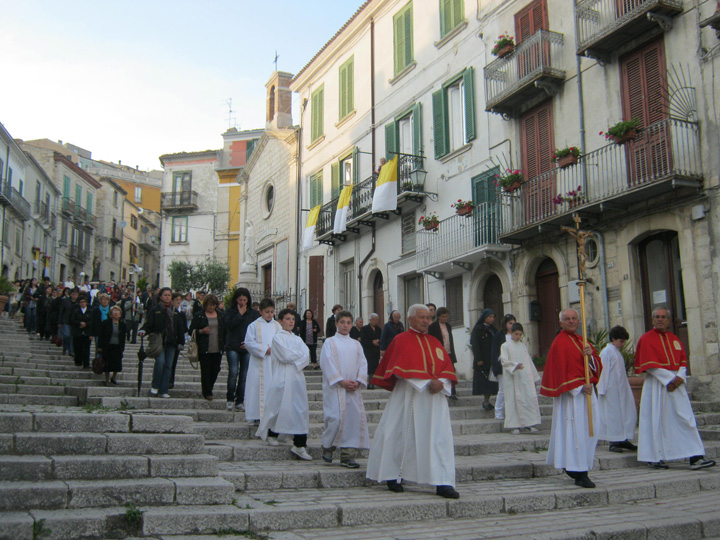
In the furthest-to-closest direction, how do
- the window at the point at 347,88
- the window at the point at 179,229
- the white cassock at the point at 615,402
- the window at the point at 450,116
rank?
the window at the point at 179,229 < the window at the point at 347,88 < the window at the point at 450,116 < the white cassock at the point at 615,402

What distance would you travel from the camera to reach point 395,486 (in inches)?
274

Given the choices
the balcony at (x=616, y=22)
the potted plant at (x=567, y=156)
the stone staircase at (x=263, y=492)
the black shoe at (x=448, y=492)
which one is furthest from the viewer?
the potted plant at (x=567, y=156)

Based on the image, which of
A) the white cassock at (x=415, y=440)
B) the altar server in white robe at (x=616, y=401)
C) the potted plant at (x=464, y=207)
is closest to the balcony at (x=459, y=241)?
the potted plant at (x=464, y=207)

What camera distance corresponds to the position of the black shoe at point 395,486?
6.94 metres

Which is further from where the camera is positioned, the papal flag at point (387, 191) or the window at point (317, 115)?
the window at point (317, 115)

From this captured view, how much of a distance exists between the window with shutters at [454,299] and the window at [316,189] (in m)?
8.87

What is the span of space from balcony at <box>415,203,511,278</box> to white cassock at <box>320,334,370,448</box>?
9066mm

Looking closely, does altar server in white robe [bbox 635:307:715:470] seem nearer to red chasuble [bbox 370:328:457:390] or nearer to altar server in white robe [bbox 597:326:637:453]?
altar server in white robe [bbox 597:326:637:453]

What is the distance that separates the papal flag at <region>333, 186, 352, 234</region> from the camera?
76.6 feet

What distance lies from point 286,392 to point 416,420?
6.70 feet

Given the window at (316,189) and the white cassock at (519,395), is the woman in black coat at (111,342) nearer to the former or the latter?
the white cassock at (519,395)

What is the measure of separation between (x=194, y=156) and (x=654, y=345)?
4271 cm

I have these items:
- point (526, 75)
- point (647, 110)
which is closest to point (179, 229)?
point (526, 75)

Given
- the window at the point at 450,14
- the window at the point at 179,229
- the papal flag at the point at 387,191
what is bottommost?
the papal flag at the point at 387,191
